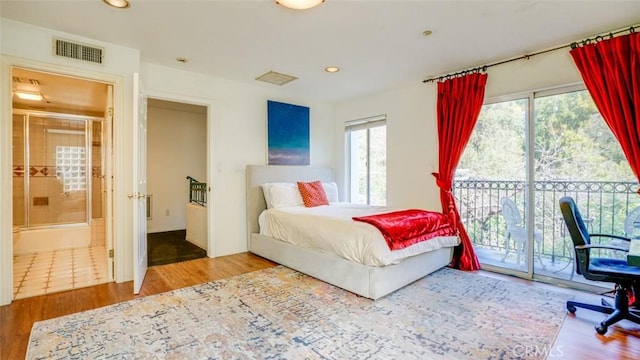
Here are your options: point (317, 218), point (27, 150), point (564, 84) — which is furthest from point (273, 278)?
point (27, 150)

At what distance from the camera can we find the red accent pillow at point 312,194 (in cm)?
427

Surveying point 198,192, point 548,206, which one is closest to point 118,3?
point 198,192

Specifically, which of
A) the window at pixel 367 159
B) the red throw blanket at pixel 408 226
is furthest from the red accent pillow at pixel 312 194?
the red throw blanket at pixel 408 226

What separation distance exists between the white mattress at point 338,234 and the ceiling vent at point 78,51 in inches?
98.5

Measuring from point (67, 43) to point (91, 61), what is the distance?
21 cm

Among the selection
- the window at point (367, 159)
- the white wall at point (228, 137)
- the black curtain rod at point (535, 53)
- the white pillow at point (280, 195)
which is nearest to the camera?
the black curtain rod at point (535, 53)

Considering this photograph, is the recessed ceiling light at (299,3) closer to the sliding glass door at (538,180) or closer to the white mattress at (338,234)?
the white mattress at (338,234)

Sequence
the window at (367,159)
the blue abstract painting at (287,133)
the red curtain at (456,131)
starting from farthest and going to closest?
the window at (367,159)
the blue abstract painting at (287,133)
the red curtain at (456,131)

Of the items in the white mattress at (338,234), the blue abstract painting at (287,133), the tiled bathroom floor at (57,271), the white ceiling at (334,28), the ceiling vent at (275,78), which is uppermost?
the ceiling vent at (275,78)

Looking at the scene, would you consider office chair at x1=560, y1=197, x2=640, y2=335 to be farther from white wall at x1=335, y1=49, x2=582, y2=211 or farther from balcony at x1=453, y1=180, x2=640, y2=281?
white wall at x1=335, y1=49, x2=582, y2=211

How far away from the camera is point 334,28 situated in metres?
2.68

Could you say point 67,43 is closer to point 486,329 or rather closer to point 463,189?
point 486,329

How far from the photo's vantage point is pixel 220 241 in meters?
4.20

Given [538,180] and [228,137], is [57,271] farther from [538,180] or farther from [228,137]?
[538,180]
